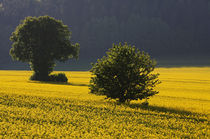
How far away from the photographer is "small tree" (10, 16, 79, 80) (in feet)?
206

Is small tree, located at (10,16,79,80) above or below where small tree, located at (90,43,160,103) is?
above

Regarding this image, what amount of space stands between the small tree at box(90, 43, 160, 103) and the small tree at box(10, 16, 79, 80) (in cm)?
3892

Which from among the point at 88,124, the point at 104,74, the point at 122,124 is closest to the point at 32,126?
the point at 88,124

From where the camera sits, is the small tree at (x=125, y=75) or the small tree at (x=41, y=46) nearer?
the small tree at (x=125, y=75)

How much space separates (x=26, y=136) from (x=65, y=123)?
3329mm

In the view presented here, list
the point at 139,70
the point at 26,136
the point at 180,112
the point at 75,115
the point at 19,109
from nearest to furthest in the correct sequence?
the point at 26,136 < the point at 75,115 < the point at 19,109 < the point at 180,112 < the point at 139,70

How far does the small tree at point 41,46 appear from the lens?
6284 centimetres

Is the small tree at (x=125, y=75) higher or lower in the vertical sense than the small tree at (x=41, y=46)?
lower

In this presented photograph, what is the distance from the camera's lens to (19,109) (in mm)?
20359

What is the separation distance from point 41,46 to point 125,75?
135ft

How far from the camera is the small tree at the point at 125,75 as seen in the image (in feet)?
82.1

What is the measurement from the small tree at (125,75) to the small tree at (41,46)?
38.9 m

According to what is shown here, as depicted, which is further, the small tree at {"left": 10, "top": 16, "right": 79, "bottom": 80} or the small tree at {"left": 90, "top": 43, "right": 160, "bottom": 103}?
the small tree at {"left": 10, "top": 16, "right": 79, "bottom": 80}

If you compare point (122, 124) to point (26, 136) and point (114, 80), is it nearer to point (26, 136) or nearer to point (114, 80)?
point (26, 136)
